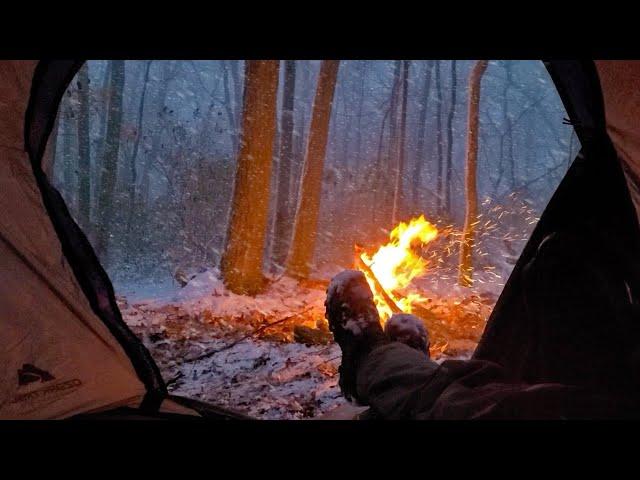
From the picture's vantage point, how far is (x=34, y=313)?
225 centimetres

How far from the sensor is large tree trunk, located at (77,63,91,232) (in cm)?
313

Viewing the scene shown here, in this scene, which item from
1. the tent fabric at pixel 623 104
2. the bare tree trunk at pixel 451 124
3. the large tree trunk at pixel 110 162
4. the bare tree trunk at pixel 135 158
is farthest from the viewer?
the bare tree trunk at pixel 451 124

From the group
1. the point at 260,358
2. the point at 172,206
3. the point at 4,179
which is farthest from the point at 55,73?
the point at 260,358

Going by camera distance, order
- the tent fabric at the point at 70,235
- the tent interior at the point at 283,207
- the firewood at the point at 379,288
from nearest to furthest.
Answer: the tent fabric at the point at 70,235 < the tent interior at the point at 283,207 < the firewood at the point at 379,288

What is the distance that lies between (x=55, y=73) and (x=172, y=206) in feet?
3.37

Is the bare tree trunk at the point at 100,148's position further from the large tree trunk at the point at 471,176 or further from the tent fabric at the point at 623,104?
the tent fabric at the point at 623,104

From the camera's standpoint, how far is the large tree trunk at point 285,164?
320 centimetres

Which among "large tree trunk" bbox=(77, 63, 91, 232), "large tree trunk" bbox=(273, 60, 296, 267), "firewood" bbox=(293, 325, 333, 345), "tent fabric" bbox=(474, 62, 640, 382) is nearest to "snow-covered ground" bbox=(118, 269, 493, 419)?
"firewood" bbox=(293, 325, 333, 345)

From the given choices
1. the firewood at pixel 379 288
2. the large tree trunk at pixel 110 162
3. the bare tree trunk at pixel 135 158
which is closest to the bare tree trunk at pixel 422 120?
the firewood at pixel 379 288

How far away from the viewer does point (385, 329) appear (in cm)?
288

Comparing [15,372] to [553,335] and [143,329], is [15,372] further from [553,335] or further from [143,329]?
[553,335]

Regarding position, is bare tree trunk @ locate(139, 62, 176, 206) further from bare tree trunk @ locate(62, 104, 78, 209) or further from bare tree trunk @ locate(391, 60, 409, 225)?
bare tree trunk @ locate(391, 60, 409, 225)

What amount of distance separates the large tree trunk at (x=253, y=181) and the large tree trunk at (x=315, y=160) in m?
0.22

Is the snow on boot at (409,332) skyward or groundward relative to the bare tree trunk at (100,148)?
groundward
